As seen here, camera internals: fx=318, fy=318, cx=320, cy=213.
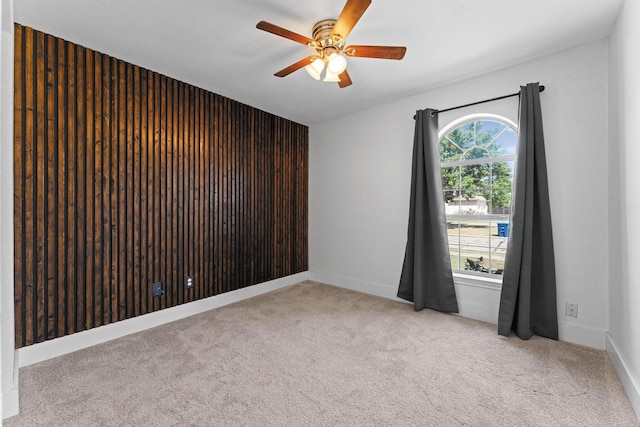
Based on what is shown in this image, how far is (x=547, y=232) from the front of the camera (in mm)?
2676

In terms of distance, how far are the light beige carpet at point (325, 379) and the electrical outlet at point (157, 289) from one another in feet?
1.04

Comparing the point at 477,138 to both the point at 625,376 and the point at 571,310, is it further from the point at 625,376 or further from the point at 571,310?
the point at 625,376

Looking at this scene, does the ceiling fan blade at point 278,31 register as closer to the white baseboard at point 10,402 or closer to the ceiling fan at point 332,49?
the ceiling fan at point 332,49

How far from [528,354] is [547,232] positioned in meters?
1.00

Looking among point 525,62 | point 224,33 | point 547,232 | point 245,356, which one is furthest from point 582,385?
point 224,33

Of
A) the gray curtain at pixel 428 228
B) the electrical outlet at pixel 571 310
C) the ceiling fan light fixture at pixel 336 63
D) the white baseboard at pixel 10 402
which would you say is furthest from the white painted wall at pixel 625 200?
the white baseboard at pixel 10 402

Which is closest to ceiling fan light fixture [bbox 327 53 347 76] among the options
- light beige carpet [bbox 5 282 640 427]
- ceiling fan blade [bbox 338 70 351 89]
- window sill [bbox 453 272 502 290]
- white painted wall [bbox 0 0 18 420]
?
ceiling fan blade [bbox 338 70 351 89]

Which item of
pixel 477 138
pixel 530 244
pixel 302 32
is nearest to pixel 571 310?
pixel 530 244

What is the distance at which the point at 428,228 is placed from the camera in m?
3.40

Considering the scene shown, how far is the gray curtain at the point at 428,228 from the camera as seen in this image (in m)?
3.29

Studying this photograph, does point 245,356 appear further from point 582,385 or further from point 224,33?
point 224,33

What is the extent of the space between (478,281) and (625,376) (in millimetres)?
1225

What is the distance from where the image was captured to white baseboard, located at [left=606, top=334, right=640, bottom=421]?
→ 1.85 metres

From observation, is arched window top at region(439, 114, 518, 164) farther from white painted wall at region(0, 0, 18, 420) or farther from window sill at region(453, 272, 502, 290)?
white painted wall at region(0, 0, 18, 420)
